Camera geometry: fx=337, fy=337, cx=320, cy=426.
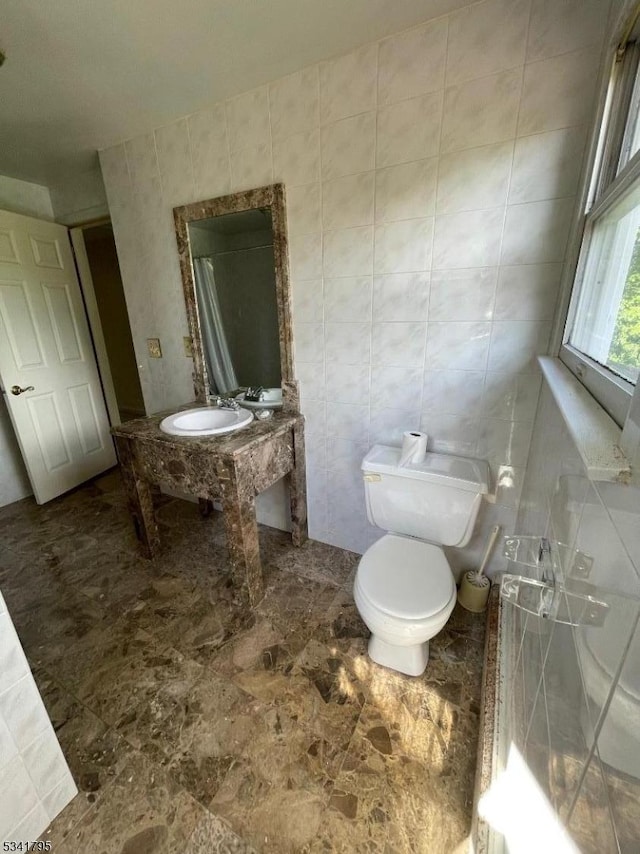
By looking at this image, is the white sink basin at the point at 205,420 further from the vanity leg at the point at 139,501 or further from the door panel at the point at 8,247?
the door panel at the point at 8,247

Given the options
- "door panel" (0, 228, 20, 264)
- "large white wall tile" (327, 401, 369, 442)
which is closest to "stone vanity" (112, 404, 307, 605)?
"large white wall tile" (327, 401, 369, 442)

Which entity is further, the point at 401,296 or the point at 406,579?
the point at 401,296

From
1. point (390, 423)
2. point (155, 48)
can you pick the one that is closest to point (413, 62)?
point (155, 48)

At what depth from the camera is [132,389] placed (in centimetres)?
448

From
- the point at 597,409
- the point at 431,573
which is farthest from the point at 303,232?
the point at 431,573

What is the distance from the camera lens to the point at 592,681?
42 centimetres

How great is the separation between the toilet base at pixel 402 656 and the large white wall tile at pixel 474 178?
163 centimetres

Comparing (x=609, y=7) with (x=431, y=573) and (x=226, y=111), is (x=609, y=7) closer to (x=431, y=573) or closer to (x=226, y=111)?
(x=226, y=111)

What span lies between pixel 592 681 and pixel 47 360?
10.5 feet

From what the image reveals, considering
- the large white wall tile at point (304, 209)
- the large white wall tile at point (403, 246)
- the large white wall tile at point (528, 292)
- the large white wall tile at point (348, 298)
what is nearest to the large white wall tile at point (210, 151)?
the large white wall tile at point (304, 209)

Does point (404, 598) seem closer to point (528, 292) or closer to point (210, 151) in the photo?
point (528, 292)

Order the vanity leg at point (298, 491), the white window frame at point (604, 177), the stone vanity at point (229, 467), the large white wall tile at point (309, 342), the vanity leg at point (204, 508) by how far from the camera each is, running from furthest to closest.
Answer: the vanity leg at point (204, 508)
the vanity leg at point (298, 491)
the large white wall tile at point (309, 342)
the stone vanity at point (229, 467)
the white window frame at point (604, 177)

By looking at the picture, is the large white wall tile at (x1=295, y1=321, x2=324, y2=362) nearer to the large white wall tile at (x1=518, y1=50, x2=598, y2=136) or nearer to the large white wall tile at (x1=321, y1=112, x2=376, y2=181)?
the large white wall tile at (x1=321, y1=112, x2=376, y2=181)

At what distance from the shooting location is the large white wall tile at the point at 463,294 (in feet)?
4.21
